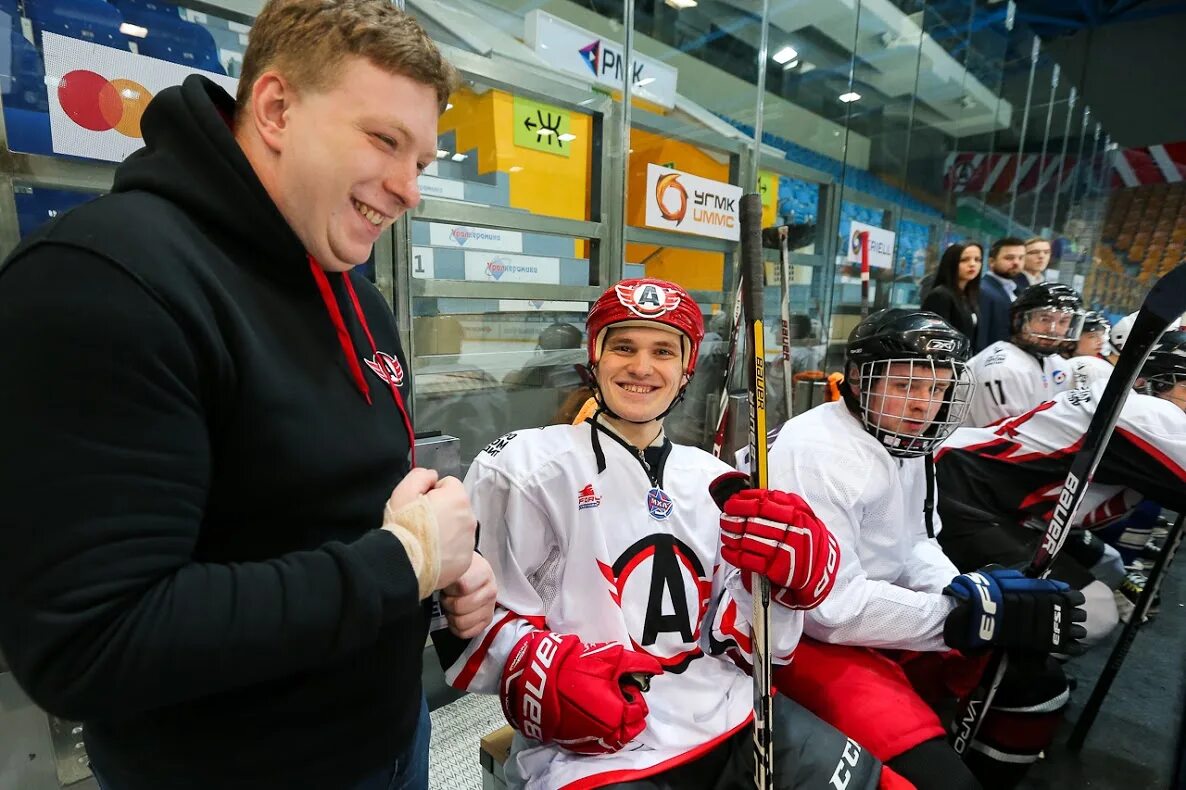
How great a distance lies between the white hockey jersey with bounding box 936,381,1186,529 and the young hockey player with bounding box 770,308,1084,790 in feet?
2.30

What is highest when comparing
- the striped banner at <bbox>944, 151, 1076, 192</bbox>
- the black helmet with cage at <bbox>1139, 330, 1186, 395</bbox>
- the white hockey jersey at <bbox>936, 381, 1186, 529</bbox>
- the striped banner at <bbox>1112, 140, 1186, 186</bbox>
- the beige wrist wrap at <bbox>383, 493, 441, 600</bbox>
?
the striped banner at <bbox>1112, 140, 1186, 186</bbox>

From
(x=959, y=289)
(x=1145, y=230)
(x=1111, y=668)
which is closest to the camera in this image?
(x=1111, y=668)

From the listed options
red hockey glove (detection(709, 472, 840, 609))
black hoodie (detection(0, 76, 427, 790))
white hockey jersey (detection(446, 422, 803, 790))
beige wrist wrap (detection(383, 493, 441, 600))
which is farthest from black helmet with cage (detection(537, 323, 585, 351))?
beige wrist wrap (detection(383, 493, 441, 600))

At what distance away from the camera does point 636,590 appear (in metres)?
1.18

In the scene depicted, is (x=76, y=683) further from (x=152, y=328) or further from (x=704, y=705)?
(x=704, y=705)

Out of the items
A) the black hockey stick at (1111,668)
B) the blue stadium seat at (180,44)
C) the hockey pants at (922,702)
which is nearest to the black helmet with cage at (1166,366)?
the black hockey stick at (1111,668)

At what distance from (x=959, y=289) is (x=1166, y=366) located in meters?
1.79

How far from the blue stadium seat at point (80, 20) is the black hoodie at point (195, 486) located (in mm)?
1247

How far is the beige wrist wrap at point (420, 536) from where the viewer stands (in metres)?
0.63

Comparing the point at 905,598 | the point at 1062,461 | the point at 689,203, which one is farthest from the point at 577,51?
the point at 905,598

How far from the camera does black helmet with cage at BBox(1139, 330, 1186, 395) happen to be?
227 centimetres

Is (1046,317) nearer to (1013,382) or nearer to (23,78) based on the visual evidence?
(1013,382)

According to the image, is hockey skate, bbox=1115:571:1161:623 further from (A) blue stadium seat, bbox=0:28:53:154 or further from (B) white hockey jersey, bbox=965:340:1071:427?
(A) blue stadium seat, bbox=0:28:53:154

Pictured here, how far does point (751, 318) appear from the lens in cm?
116
